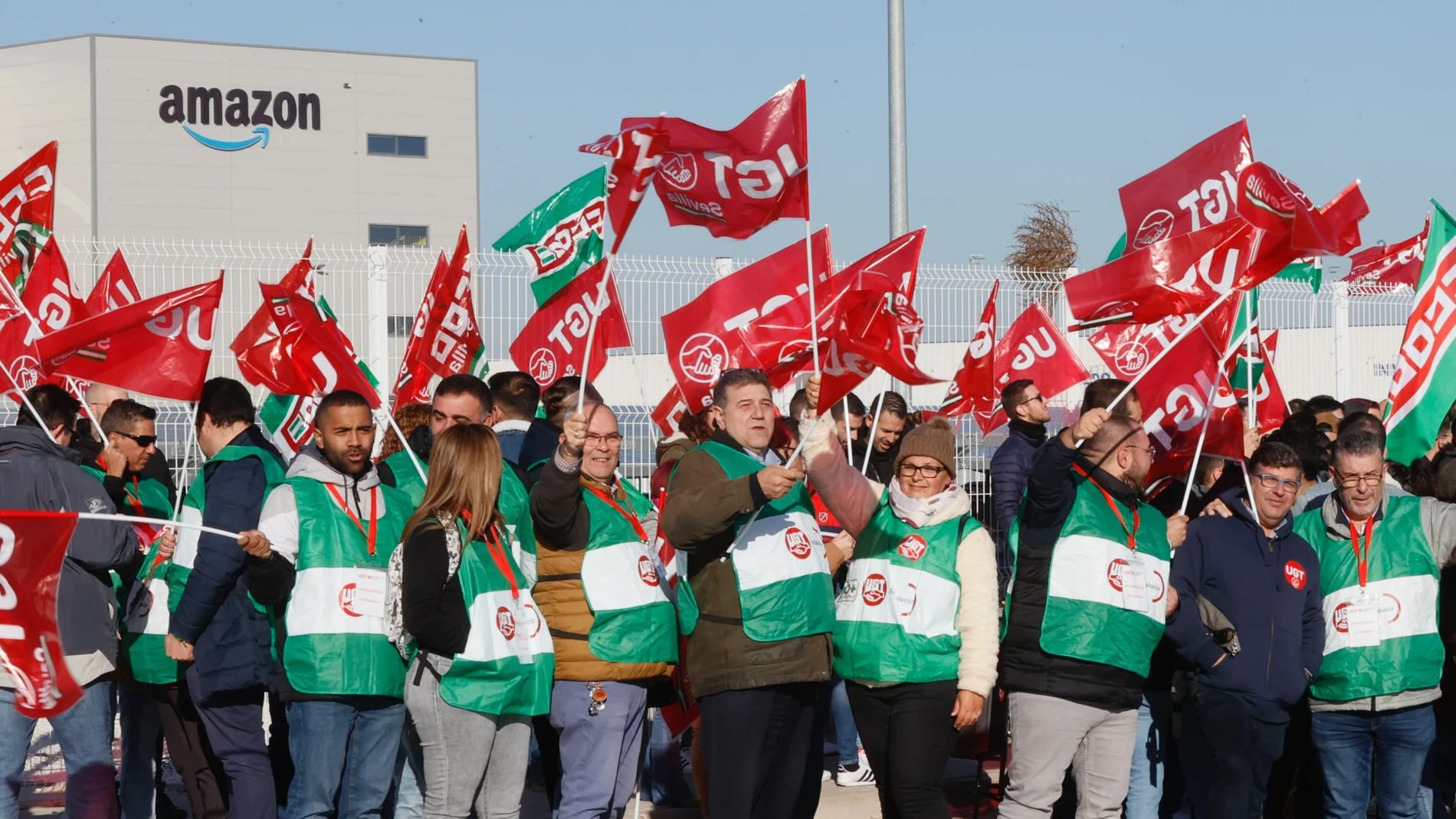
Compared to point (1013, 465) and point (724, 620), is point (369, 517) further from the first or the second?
point (1013, 465)

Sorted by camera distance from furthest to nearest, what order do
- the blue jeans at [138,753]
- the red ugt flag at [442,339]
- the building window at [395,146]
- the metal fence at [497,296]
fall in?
the building window at [395,146] < the metal fence at [497,296] < the red ugt flag at [442,339] < the blue jeans at [138,753]

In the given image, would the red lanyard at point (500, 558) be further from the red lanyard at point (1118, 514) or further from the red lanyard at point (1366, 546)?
the red lanyard at point (1366, 546)

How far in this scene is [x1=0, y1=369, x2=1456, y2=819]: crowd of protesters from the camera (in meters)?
5.98

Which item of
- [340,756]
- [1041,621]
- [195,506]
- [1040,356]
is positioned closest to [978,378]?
[1040,356]

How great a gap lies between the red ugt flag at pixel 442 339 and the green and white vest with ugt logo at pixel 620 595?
4396 millimetres

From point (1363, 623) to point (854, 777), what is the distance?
2.94 m

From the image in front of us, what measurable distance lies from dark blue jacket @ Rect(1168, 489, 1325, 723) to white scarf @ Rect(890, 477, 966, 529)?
1189mm

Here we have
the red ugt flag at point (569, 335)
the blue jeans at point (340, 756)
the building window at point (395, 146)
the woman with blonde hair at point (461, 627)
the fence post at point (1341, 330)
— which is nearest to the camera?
the woman with blonde hair at point (461, 627)

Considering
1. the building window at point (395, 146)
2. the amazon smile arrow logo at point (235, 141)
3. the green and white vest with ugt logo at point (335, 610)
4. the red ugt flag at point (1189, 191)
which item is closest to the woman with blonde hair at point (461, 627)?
the green and white vest with ugt logo at point (335, 610)

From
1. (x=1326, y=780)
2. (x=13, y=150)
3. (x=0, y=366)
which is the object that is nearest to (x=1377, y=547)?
(x=1326, y=780)

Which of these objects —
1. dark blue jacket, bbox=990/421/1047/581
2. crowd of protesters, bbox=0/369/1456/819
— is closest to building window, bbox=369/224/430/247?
dark blue jacket, bbox=990/421/1047/581

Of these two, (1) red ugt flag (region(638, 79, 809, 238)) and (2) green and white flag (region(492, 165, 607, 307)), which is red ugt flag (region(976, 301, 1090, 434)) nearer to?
(2) green and white flag (region(492, 165, 607, 307))

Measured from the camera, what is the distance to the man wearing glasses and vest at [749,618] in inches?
243

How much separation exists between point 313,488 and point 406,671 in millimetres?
790
